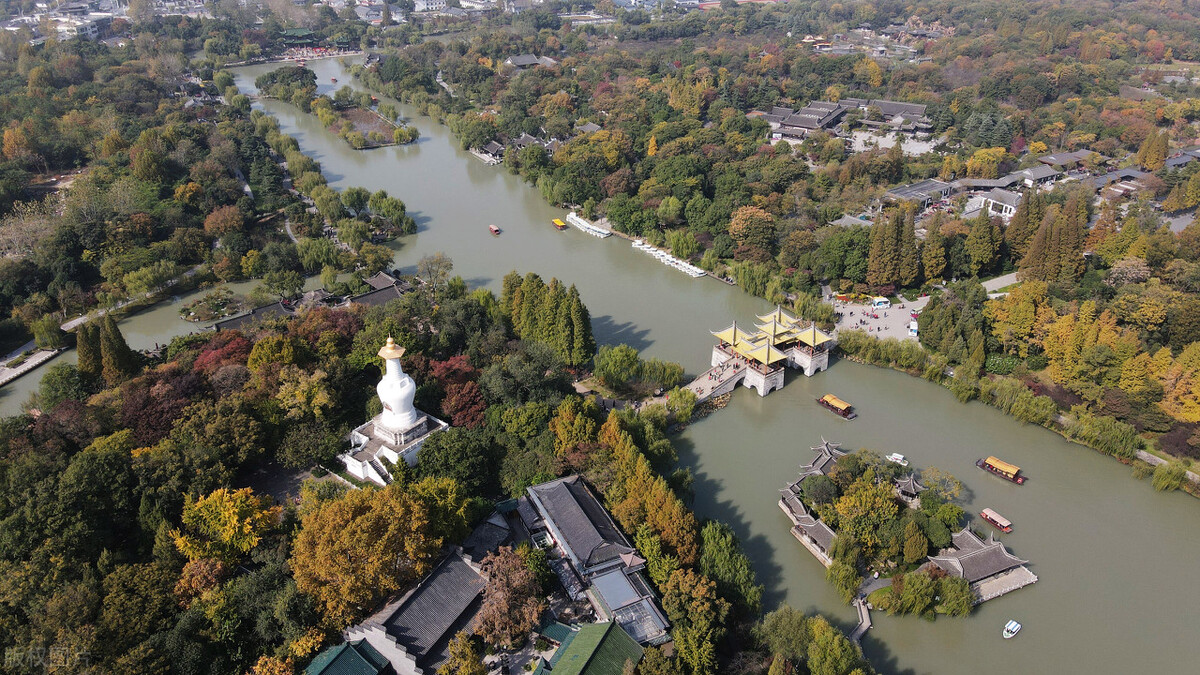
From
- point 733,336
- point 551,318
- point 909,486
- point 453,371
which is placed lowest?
point 909,486

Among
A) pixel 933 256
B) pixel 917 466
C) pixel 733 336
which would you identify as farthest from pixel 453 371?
pixel 933 256

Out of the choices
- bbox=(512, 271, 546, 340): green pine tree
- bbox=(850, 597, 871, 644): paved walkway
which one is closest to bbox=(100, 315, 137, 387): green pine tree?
bbox=(512, 271, 546, 340): green pine tree

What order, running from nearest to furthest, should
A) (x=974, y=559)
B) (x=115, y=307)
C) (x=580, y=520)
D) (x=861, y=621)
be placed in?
(x=861, y=621) → (x=580, y=520) → (x=974, y=559) → (x=115, y=307)

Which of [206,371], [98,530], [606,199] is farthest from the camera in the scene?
[606,199]

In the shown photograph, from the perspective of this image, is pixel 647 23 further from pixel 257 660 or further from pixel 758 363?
pixel 257 660

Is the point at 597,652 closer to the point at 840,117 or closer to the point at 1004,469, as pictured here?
the point at 1004,469

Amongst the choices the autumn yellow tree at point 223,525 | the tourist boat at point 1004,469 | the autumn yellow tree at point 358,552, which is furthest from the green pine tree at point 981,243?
the autumn yellow tree at point 223,525

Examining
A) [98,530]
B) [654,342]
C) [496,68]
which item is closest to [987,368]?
[654,342]
